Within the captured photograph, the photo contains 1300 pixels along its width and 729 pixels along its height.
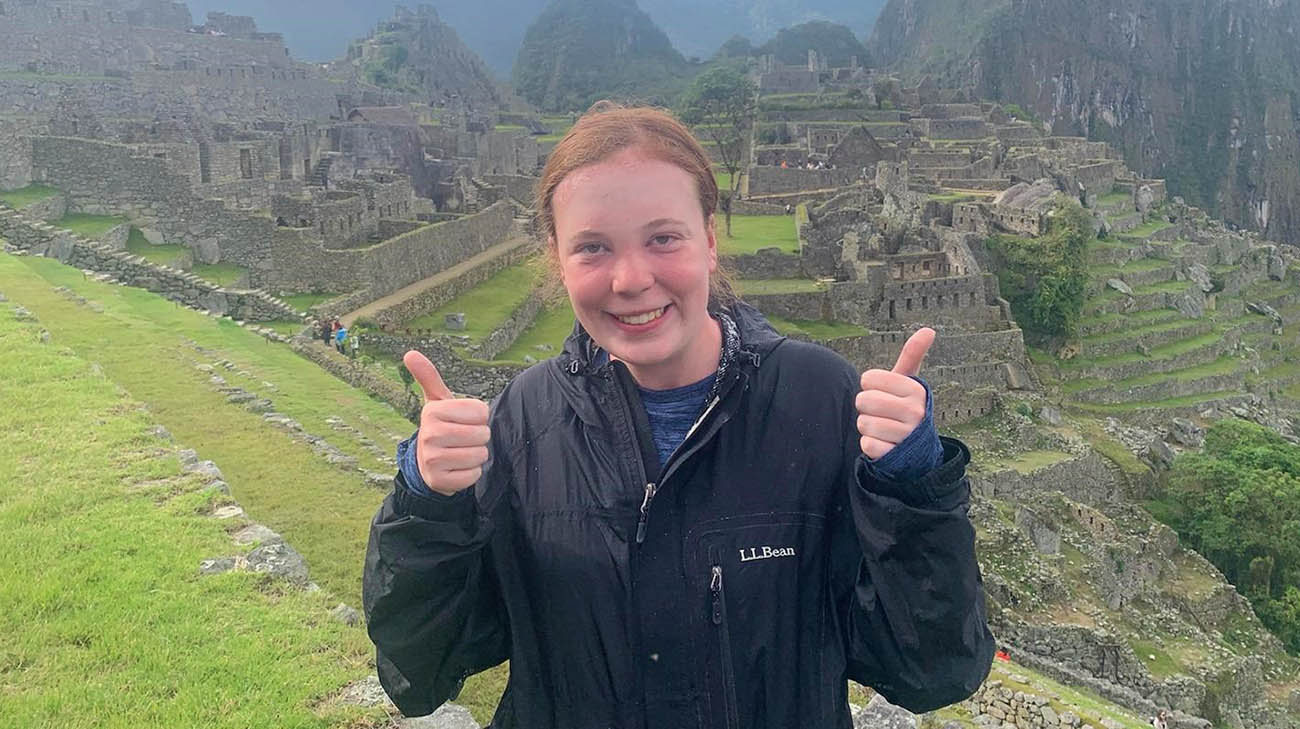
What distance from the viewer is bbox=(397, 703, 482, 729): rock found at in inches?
173

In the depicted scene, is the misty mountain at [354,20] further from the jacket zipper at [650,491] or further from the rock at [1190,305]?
the jacket zipper at [650,491]

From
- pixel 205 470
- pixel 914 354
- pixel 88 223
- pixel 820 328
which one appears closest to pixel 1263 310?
pixel 820 328

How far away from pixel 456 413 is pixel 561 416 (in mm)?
424

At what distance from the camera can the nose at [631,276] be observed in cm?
255

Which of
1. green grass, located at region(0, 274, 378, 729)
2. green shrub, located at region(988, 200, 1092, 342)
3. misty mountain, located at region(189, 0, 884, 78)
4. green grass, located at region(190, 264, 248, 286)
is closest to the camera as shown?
green grass, located at region(0, 274, 378, 729)

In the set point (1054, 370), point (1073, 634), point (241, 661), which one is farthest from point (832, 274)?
point (241, 661)

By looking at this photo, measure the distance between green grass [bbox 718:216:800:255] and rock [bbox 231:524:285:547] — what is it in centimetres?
1912

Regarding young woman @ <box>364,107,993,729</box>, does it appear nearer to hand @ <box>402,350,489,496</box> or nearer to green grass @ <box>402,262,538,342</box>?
hand @ <box>402,350,489,496</box>

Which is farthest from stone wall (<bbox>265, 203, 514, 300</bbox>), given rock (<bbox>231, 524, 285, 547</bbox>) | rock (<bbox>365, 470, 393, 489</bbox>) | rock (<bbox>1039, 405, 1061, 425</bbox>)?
rock (<bbox>1039, 405, 1061, 425</bbox>)

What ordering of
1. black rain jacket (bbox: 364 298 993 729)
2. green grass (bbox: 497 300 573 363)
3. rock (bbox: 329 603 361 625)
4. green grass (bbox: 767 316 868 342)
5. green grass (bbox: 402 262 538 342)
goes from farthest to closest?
green grass (bbox: 767 316 868 342)
green grass (bbox: 402 262 538 342)
green grass (bbox: 497 300 573 363)
rock (bbox: 329 603 361 625)
black rain jacket (bbox: 364 298 993 729)

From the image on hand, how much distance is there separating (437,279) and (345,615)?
15.7 m

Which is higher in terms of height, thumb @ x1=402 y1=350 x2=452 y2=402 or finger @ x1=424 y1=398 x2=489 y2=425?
thumb @ x1=402 y1=350 x2=452 y2=402

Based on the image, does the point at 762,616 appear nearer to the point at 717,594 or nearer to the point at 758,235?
the point at 717,594

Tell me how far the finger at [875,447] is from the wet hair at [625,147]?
842 millimetres
